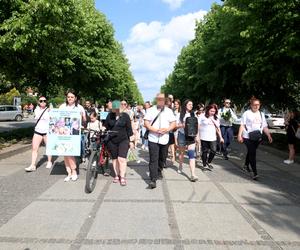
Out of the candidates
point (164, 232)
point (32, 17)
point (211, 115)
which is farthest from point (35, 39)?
point (164, 232)

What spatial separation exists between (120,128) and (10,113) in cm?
3665

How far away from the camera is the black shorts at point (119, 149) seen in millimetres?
8656

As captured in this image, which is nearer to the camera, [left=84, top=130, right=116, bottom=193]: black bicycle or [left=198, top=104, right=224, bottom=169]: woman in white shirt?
[left=84, top=130, right=116, bottom=193]: black bicycle

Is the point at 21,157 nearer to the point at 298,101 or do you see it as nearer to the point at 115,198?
the point at 115,198

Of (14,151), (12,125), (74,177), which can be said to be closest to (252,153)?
(74,177)

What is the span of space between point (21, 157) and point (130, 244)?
28.4 ft

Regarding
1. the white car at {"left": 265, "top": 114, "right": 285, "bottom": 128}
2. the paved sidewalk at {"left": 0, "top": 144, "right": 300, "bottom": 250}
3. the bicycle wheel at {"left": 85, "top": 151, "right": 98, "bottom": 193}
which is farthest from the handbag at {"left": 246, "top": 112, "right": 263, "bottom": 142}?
the white car at {"left": 265, "top": 114, "right": 285, "bottom": 128}

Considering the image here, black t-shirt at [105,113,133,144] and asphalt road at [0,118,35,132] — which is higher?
black t-shirt at [105,113,133,144]

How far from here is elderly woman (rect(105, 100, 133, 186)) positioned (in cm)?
863

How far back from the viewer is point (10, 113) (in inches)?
1692

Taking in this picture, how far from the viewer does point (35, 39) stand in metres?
12.9

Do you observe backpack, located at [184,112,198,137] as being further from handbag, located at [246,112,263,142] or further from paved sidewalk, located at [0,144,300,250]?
handbag, located at [246,112,263,142]

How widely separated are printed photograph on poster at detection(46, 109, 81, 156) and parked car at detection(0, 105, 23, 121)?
3539 centimetres

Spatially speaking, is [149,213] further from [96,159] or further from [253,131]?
[253,131]
